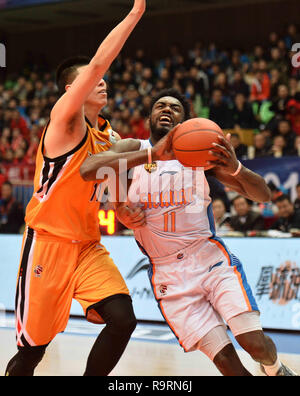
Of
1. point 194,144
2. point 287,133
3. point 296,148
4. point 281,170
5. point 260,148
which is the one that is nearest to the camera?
point 194,144

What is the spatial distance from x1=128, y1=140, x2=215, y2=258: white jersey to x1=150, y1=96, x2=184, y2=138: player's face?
5.5 inches

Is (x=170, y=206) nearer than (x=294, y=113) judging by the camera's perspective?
Yes

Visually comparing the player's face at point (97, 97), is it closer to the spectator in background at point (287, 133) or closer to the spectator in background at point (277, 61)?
the spectator in background at point (287, 133)

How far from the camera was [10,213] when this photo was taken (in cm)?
1201

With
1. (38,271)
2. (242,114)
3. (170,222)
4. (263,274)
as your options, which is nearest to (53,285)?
(38,271)

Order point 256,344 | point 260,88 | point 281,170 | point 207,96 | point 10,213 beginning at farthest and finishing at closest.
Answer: point 207,96
point 260,88
point 10,213
point 281,170
point 256,344

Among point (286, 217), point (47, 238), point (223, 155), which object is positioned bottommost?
point (286, 217)

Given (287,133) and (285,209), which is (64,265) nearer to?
(285,209)

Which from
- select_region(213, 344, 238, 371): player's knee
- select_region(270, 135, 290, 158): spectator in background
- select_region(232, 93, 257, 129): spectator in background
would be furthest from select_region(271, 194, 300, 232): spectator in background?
select_region(213, 344, 238, 371): player's knee

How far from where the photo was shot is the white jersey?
416cm

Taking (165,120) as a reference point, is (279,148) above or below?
above

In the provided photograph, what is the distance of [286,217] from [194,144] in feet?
19.7

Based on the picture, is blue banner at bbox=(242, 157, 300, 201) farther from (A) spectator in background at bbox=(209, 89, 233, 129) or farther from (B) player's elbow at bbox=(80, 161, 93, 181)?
(B) player's elbow at bbox=(80, 161, 93, 181)
